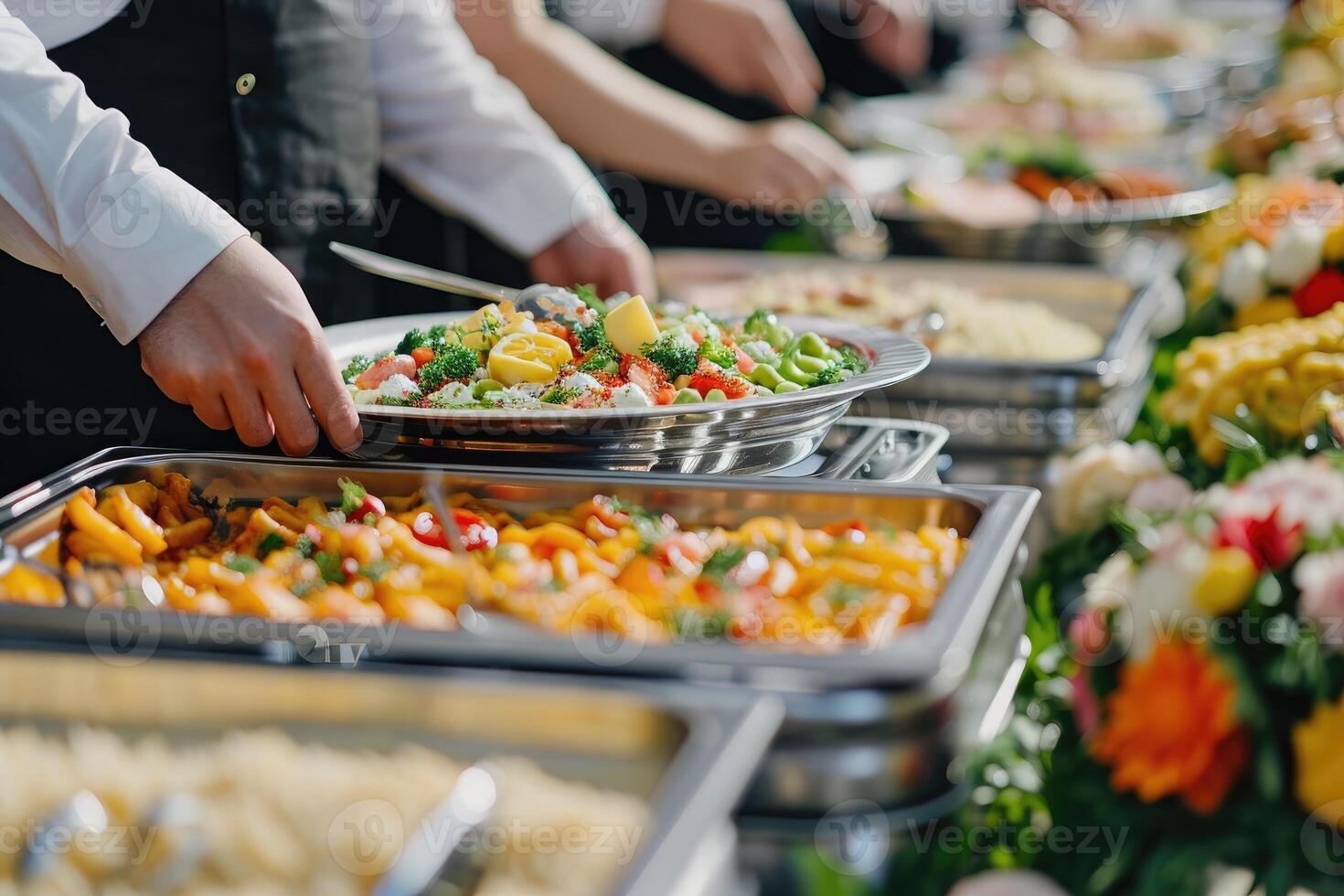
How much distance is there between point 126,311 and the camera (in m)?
1.19

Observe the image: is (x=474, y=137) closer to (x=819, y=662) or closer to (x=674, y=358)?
(x=674, y=358)

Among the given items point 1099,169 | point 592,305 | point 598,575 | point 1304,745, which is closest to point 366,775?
point 598,575

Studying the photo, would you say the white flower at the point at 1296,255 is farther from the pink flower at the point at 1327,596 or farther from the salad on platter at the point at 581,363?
the pink flower at the point at 1327,596

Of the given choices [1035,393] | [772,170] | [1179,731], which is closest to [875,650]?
[1179,731]

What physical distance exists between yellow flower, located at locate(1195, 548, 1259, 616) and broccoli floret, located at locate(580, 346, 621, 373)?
0.67 metres

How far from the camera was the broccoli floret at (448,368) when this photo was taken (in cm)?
134

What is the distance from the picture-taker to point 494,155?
208cm

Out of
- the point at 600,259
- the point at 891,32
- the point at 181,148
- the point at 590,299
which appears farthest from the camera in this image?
the point at 891,32

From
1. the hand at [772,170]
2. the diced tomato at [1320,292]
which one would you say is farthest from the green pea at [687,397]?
the hand at [772,170]

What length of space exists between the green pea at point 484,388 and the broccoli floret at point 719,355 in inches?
8.2

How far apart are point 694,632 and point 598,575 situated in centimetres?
12

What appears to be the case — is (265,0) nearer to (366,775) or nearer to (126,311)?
(126,311)

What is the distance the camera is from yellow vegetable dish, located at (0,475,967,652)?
0.92 metres

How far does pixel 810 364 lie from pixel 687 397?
0.63 ft
